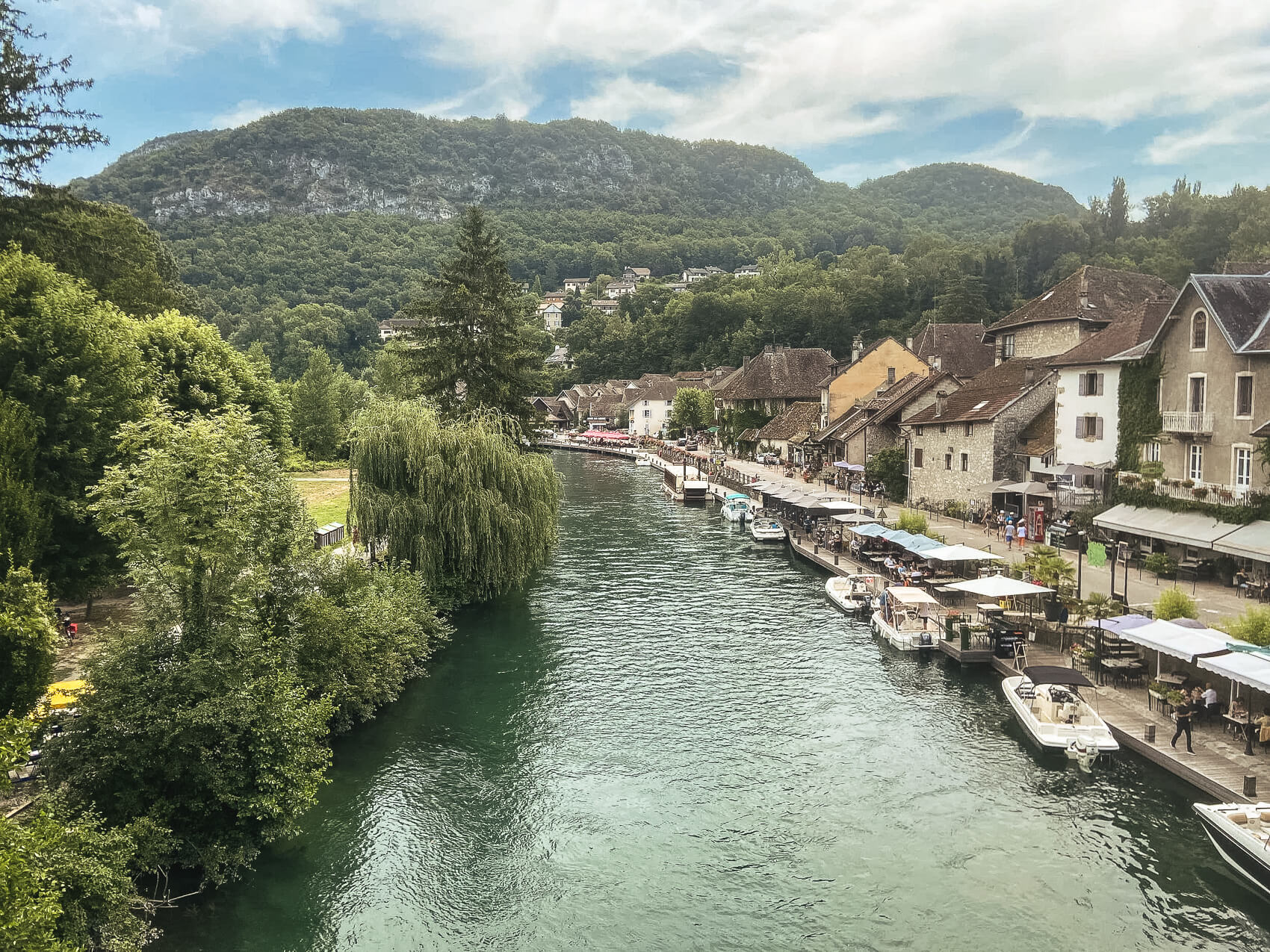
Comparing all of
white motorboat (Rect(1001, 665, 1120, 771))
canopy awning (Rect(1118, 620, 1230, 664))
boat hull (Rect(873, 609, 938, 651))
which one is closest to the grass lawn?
boat hull (Rect(873, 609, 938, 651))

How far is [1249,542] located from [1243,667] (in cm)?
1282

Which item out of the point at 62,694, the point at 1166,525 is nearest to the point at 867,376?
the point at 1166,525

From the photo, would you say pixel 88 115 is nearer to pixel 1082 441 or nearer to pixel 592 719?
pixel 592 719

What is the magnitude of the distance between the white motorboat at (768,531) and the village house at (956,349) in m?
22.4

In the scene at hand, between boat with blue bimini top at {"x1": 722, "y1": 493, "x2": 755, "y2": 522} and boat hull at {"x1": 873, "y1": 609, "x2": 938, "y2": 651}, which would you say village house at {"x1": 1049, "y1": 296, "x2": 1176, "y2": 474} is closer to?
boat hull at {"x1": 873, "y1": 609, "x2": 938, "y2": 651}

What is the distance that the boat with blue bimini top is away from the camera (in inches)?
2108

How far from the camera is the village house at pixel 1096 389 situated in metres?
36.5

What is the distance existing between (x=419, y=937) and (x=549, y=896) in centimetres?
222

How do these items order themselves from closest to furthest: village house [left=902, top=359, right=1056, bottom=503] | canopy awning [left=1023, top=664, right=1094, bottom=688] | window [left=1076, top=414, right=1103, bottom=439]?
1. canopy awning [left=1023, top=664, right=1094, bottom=688]
2. window [left=1076, top=414, right=1103, bottom=439]
3. village house [left=902, top=359, right=1056, bottom=503]

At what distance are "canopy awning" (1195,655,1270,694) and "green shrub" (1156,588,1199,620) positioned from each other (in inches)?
149

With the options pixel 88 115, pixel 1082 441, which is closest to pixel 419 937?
pixel 88 115

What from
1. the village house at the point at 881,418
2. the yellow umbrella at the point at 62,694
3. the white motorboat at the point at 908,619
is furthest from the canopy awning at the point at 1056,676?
the village house at the point at 881,418

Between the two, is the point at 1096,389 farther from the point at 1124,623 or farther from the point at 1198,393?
the point at 1124,623

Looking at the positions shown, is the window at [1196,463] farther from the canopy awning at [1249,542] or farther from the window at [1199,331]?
the window at [1199,331]
